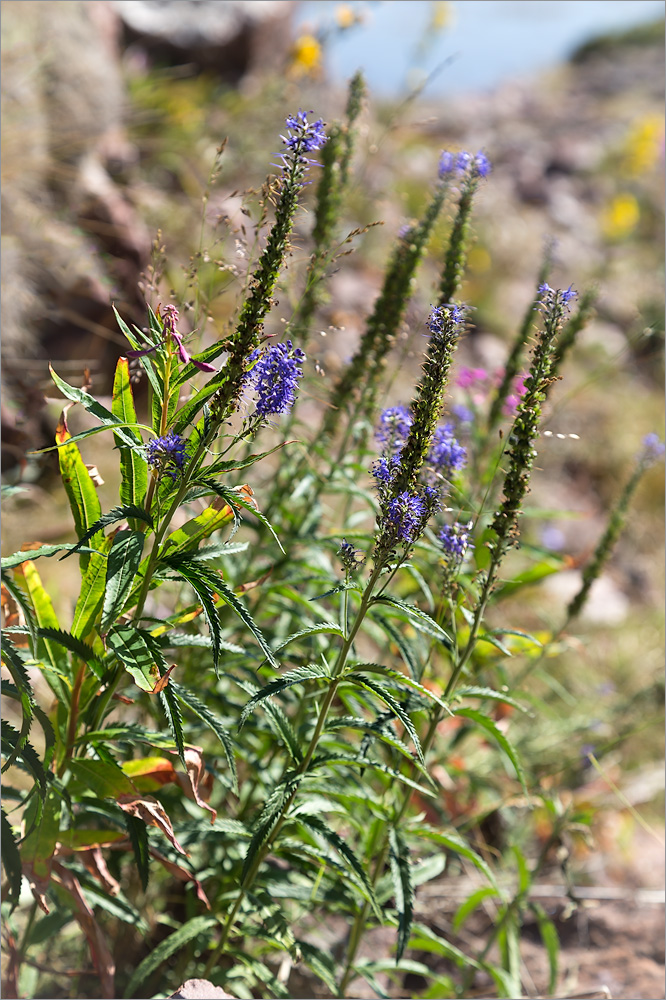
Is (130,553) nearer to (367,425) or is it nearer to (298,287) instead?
(367,425)

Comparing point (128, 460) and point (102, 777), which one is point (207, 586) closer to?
point (128, 460)

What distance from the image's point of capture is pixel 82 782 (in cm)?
167

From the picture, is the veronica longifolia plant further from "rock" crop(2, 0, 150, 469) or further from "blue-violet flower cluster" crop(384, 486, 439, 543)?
"rock" crop(2, 0, 150, 469)

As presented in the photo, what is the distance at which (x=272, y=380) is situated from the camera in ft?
4.78

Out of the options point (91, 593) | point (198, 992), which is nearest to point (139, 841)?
point (198, 992)

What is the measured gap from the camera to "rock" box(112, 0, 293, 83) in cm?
798

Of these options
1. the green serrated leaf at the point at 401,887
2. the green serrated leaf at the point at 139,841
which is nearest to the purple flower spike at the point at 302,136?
the green serrated leaf at the point at 139,841

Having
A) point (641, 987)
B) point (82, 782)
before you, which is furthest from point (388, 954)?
point (82, 782)

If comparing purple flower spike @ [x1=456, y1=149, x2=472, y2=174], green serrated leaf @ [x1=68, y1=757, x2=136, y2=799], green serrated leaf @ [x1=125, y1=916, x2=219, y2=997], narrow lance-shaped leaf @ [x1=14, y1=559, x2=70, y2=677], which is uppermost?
purple flower spike @ [x1=456, y1=149, x2=472, y2=174]

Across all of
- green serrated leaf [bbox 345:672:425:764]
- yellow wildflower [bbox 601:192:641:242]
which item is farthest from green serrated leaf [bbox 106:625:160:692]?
yellow wildflower [bbox 601:192:641:242]

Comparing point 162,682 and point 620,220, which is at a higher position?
point 620,220

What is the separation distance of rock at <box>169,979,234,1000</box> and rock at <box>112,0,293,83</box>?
834cm

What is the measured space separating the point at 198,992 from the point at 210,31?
8.89 meters

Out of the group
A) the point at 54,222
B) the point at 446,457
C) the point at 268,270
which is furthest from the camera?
the point at 54,222
